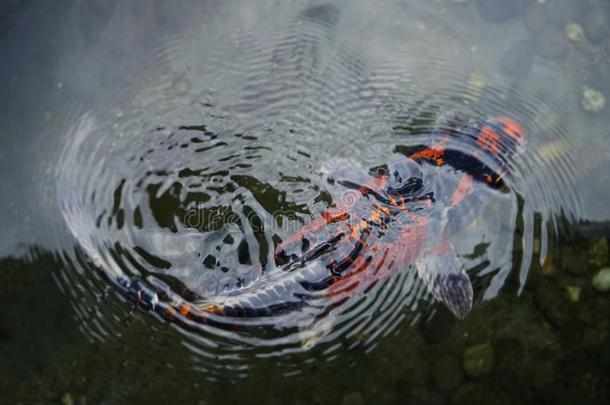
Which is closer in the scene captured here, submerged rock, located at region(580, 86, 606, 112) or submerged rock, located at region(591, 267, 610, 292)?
submerged rock, located at region(591, 267, 610, 292)

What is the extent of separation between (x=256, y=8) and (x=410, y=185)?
2.38 meters

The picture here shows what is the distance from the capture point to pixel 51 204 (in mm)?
5383

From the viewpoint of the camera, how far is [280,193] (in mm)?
5340

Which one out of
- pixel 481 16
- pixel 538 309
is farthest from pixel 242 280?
pixel 481 16

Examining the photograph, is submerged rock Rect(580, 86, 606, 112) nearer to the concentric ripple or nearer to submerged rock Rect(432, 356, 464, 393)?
the concentric ripple

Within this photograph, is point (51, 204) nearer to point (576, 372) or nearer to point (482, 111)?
point (482, 111)

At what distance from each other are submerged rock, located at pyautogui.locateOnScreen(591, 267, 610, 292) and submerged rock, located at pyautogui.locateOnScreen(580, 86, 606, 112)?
1.55 metres

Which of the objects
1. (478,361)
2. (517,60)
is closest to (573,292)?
(478,361)

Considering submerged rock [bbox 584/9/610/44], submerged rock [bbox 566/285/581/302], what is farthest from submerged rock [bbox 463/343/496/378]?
submerged rock [bbox 584/9/610/44]

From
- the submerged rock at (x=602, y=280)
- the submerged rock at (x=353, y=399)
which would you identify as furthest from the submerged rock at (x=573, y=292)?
the submerged rock at (x=353, y=399)

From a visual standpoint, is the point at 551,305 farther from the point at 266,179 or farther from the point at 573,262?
the point at 266,179

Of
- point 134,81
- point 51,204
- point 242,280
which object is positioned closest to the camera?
point 242,280

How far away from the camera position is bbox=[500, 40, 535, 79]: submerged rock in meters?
5.85

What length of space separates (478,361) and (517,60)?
2.87m
